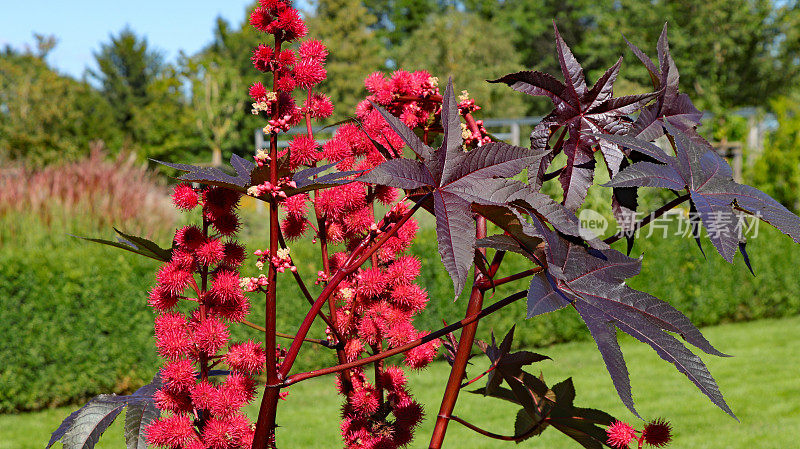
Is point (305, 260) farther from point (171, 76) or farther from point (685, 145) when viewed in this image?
point (171, 76)

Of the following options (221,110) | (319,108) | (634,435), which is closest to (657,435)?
(634,435)

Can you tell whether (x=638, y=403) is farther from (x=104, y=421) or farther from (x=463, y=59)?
(x=463, y=59)

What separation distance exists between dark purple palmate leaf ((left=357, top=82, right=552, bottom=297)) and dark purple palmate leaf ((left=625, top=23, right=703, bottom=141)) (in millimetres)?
332

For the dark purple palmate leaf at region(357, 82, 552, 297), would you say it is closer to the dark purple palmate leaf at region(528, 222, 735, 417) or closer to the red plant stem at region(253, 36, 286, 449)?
the dark purple palmate leaf at region(528, 222, 735, 417)

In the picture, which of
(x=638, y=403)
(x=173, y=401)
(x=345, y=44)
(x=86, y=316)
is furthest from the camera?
(x=345, y=44)

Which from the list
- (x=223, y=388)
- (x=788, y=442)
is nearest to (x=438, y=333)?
(x=223, y=388)

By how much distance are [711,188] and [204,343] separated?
942mm

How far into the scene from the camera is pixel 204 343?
51.1 inches

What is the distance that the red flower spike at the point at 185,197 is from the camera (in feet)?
4.16

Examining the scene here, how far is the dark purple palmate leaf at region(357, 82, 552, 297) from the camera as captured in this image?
0.96 m

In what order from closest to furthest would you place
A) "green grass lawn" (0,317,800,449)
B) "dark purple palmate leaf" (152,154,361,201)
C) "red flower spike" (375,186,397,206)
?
1. "dark purple palmate leaf" (152,154,361,201)
2. "red flower spike" (375,186,397,206)
3. "green grass lawn" (0,317,800,449)

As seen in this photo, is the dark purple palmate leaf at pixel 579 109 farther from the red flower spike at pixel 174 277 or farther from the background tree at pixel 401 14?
the background tree at pixel 401 14

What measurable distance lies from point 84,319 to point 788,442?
504 centimetres

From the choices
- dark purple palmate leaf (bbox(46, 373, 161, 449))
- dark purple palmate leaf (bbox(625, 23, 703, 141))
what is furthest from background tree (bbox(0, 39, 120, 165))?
dark purple palmate leaf (bbox(625, 23, 703, 141))
